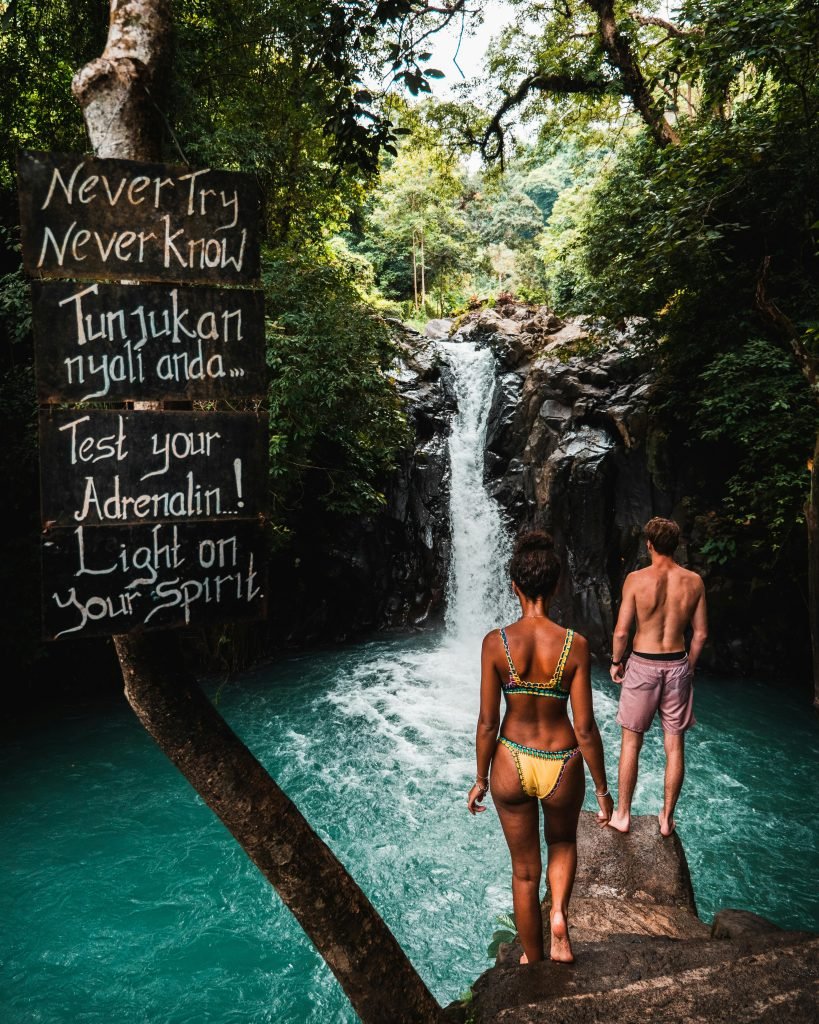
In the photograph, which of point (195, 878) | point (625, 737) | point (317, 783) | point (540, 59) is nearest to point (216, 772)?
point (625, 737)

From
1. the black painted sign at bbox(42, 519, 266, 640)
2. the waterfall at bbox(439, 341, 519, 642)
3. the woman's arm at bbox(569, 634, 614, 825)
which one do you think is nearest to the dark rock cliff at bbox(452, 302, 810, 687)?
the waterfall at bbox(439, 341, 519, 642)

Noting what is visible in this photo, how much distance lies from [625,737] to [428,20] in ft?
28.4

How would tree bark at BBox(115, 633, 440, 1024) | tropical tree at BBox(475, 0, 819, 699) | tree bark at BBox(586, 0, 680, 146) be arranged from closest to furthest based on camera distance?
tree bark at BBox(115, 633, 440, 1024)
tropical tree at BBox(475, 0, 819, 699)
tree bark at BBox(586, 0, 680, 146)

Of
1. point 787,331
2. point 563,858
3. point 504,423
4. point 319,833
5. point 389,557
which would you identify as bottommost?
point 319,833

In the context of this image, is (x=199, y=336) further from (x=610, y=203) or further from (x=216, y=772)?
(x=610, y=203)

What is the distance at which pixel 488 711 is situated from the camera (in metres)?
2.65

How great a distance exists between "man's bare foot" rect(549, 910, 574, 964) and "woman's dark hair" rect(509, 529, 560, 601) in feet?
4.60

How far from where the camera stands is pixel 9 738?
753cm

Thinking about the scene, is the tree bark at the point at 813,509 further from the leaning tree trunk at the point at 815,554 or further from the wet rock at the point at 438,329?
the wet rock at the point at 438,329

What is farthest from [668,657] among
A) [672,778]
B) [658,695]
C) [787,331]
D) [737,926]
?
[787,331]

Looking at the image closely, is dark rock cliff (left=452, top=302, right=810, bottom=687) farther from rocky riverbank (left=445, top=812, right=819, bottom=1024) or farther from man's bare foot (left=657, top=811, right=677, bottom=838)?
rocky riverbank (left=445, top=812, right=819, bottom=1024)

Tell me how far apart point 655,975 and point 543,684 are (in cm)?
124

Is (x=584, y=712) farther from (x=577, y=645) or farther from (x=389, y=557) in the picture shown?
(x=389, y=557)

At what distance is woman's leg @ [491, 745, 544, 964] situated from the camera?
8.75 ft
